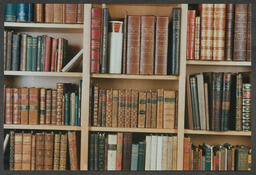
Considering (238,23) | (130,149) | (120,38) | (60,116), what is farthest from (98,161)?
(238,23)

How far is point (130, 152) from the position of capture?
5.67ft

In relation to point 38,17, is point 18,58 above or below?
below

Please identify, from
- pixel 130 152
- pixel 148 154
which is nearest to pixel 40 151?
pixel 130 152

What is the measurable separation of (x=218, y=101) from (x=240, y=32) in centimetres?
43

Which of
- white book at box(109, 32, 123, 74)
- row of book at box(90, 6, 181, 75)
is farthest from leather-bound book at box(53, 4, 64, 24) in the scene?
white book at box(109, 32, 123, 74)

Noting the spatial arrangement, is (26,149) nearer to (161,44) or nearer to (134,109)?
(134,109)

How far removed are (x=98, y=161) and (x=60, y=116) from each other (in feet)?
1.18

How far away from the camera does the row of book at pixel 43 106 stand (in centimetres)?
175

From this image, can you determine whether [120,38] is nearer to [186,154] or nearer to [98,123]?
[98,123]

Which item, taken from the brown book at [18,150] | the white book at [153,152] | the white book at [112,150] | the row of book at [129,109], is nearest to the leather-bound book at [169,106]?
the row of book at [129,109]

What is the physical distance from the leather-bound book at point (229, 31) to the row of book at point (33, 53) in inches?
39.6

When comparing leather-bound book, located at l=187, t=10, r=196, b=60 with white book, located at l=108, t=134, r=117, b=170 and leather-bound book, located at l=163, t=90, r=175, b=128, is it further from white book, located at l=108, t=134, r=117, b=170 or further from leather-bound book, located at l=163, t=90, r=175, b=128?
white book, located at l=108, t=134, r=117, b=170

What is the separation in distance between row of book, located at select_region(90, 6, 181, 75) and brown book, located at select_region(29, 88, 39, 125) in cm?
40

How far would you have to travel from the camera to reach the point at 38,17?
1785mm
